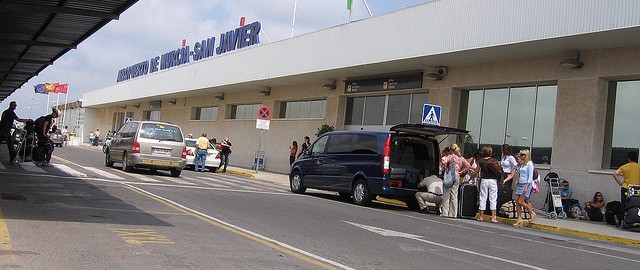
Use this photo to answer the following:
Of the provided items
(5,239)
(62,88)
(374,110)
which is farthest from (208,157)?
(62,88)

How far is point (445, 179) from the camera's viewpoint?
1421 cm

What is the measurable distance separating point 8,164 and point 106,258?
1320 cm

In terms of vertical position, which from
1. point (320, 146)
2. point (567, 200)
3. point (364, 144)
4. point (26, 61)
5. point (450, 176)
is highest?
point (26, 61)

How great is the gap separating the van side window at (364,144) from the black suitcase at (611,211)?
5.94m

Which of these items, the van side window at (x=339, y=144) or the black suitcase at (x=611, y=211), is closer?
the black suitcase at (x=611, y=211)

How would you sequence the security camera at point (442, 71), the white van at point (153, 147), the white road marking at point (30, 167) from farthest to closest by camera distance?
1. the security camera at point (442, 71)
2. the white van at point (153, 147)
3. the white road marking at point (30, 167)

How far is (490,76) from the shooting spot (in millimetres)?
19344

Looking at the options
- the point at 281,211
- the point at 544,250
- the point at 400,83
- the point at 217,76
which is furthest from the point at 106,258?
the point at 217,76

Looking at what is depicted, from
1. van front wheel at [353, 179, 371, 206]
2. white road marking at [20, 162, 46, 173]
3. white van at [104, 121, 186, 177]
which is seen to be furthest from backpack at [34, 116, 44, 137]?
van front wheel at [353, 179, 371, 206]

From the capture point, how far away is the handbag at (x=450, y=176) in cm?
1404

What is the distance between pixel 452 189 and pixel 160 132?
9.45 metres

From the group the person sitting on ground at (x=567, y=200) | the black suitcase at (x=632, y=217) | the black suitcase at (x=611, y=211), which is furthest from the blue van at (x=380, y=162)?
the black suitcase at (x=611, y=211)

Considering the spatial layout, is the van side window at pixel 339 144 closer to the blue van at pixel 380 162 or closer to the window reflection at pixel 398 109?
the blue van at pixel 380 162

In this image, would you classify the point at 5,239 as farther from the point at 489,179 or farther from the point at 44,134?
the point at 44,134
